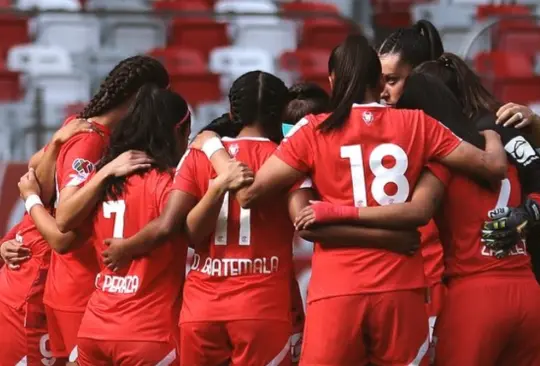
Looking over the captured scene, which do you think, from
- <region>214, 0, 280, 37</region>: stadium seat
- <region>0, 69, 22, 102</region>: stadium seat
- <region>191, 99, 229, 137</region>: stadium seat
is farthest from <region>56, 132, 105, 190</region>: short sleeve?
<region>214, 0, 280, 37</region>: stadium seat

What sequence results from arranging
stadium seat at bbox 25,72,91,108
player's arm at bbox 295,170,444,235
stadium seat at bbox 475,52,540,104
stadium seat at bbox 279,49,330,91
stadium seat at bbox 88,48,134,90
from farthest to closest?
stadium seat at bbox 279,49,330,91, stadium seat at bbox 88,48,134,90, stadium seat at bbox 475,52,540,104, stadium seat at bbox 25,72,91,108, player's arm at bbox 295,170,444,235

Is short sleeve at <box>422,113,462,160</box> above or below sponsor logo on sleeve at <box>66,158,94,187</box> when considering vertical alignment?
above

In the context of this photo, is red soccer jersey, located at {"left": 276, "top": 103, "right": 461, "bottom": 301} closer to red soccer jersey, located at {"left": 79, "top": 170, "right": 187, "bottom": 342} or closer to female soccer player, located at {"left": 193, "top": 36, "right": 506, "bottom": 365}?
female soccer player, located at {"left": 193, "top": 36, "right": 506, "bottom": 365}

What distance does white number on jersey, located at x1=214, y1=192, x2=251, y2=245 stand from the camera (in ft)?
16.4

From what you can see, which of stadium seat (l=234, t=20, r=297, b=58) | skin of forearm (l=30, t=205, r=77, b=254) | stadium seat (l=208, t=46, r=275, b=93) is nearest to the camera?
skin of forearm (l=30, t=205, r=77, b=254)

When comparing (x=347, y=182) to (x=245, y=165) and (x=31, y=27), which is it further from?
(x=31, y=27)

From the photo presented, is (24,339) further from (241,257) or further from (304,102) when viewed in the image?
(304,102)

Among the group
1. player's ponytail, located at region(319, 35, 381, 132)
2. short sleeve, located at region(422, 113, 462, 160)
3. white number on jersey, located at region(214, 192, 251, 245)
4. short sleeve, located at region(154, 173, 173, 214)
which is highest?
player's ponytail, located at region(319, 35, 381, 132)

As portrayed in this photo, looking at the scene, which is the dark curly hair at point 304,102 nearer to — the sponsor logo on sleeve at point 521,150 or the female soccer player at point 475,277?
the female soccer player at point 475,277

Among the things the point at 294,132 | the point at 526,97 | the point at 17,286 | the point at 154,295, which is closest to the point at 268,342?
the point at 154,295

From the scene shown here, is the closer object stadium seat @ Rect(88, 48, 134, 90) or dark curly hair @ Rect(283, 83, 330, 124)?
dark curly hair @ Rect(283, 83, 330, 124)

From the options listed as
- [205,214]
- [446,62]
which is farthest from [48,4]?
[205,214]

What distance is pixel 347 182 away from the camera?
475cm

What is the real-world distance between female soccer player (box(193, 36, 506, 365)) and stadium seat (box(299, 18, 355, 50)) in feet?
23.4
